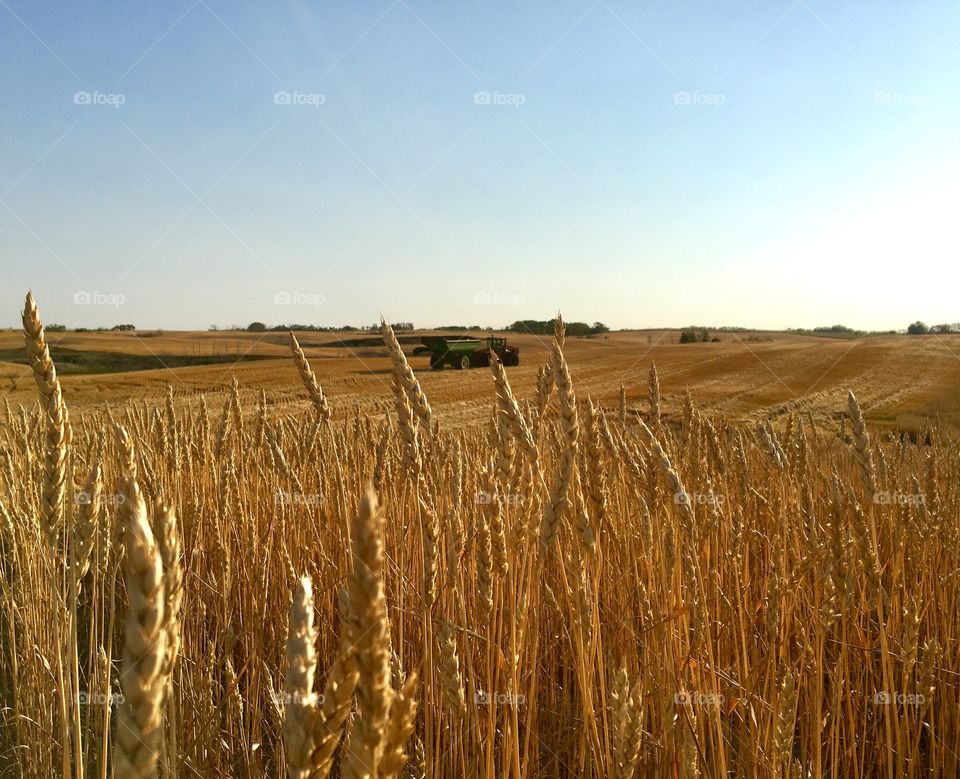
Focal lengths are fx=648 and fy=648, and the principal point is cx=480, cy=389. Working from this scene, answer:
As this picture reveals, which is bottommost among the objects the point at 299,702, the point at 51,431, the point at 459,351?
the point at 299,702

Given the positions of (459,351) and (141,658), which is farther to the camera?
(459,351)

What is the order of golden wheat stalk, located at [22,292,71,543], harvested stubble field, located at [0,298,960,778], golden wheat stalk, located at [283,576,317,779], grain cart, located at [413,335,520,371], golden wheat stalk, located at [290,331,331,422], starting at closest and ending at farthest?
golden wheat stalk, located at [283,576,317,779]
harvested stubble field, located at [0,298,960,778]
golden wheat stalk, located at [22,292,71,543]
golden wheat stalk, located at [290,331,331,422]
grain cart, located at [413,335,520,371]

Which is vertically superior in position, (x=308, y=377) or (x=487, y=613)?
(x=308, y=377)

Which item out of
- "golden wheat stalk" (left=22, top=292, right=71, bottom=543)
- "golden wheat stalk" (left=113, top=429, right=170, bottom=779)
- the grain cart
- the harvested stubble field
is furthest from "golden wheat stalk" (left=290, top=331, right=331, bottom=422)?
the grain cart

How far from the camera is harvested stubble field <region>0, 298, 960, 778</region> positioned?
621 mm

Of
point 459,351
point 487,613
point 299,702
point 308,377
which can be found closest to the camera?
point 299,702

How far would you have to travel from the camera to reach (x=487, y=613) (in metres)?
1.43

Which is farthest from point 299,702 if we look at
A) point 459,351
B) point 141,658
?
point 459,351

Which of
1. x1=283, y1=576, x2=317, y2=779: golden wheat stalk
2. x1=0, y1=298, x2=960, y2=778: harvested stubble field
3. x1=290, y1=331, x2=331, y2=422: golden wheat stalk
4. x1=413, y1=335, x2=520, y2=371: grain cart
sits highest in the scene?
x1=413, y1=335, x2=520, y2=371: grain cart

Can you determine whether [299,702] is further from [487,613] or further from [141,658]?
[487,613]

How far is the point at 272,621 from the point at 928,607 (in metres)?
2.58

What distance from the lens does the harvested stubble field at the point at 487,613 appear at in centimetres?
62

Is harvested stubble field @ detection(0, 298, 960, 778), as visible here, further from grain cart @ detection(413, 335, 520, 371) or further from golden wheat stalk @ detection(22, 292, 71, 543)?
grain cart @ detection(413, 335, 520, 371)

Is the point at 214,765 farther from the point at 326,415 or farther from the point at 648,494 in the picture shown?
the point at 648,494
